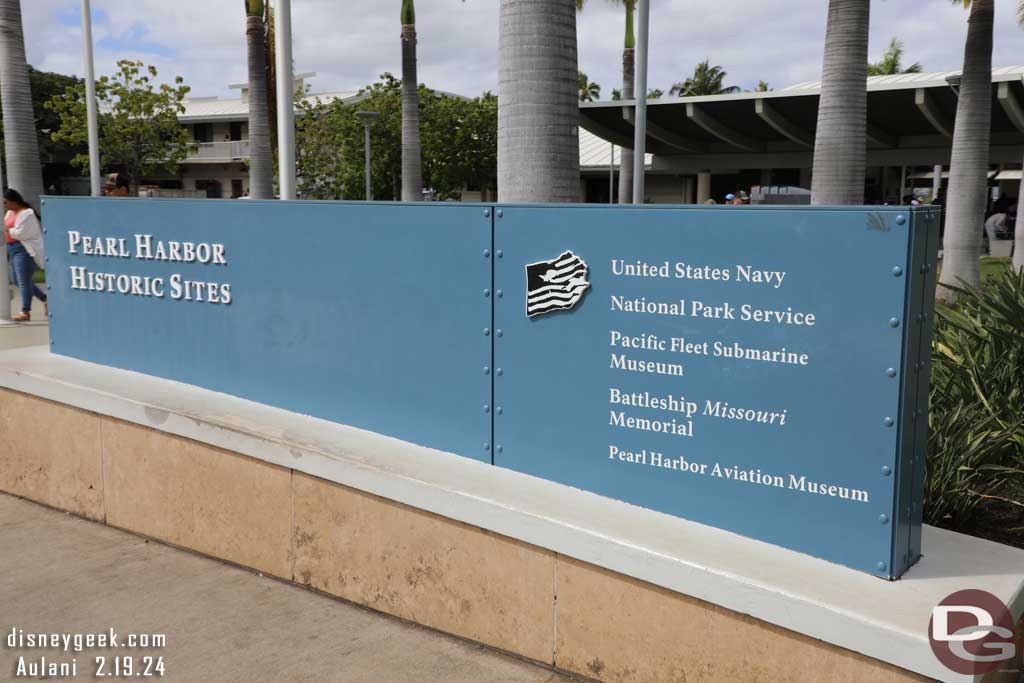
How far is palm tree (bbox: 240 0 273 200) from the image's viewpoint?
948 inches

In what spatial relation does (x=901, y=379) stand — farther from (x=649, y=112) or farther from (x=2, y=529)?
(x=649, y=112)

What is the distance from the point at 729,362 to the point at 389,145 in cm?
4115

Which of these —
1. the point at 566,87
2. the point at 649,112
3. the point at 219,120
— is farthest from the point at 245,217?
the point at 219,120

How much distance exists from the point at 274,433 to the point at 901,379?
115 inches

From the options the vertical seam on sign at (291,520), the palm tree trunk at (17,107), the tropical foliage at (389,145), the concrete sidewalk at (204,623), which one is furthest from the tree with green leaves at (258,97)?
the vertical seam on sign at (291,520)

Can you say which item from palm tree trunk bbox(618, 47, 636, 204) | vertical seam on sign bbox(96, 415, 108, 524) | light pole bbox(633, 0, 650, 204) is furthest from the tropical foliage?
vertical seam on sign bbox(96, 415, 108, 524)

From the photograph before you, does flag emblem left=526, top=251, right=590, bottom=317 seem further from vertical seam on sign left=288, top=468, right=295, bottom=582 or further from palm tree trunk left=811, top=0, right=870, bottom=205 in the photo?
palm tree trunk left=811, top=0, right=870, bottom=205

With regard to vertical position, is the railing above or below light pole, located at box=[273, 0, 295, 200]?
above

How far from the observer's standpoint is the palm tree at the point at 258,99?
24078mm

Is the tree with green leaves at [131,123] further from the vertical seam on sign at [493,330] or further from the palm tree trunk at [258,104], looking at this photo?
the vertical seam on sign at [493,330]

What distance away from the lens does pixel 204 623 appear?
4.21 meters

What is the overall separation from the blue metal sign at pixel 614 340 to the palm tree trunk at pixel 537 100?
1530mm

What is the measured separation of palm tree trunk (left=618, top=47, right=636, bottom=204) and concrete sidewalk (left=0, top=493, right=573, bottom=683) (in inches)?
897

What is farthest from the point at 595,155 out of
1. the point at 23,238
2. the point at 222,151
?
the point at 23,238
